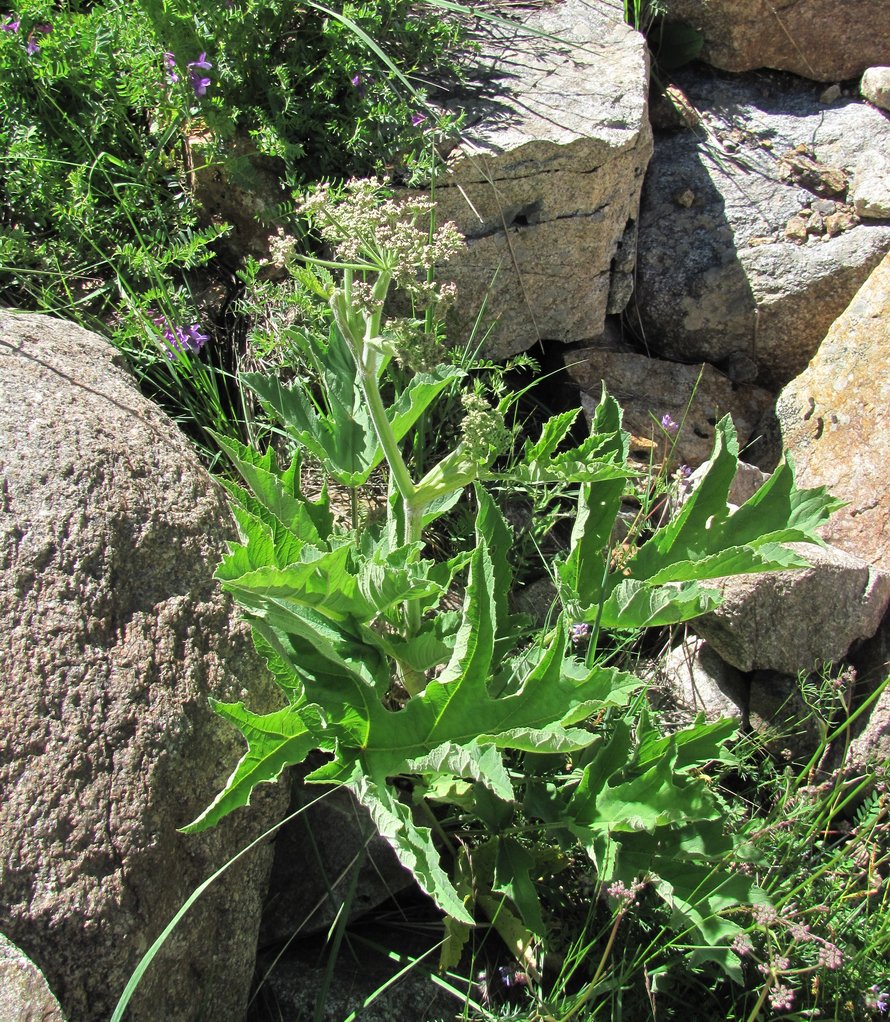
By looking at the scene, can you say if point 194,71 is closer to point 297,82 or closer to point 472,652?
point 297,82

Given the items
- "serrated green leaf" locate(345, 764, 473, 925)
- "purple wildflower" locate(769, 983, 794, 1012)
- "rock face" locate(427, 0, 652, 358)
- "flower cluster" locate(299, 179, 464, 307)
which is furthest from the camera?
"rock face" locate(427, 0, 652, 358)

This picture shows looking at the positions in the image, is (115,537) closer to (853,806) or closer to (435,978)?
(435,978)

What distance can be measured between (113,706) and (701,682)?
190 cm

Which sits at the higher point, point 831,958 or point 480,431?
point 480,431

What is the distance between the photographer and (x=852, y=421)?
12.5ft

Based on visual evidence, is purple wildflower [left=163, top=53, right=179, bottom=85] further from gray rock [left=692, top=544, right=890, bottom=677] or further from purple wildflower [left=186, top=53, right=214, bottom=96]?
gray rock [left=692, top=544, right=890, bottom=677]

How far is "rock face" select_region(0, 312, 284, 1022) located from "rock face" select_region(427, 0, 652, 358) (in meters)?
1.54

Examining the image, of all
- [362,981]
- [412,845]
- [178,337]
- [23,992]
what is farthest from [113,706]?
[178,337]

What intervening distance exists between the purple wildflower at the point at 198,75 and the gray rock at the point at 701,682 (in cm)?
258

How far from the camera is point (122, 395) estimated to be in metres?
3.02

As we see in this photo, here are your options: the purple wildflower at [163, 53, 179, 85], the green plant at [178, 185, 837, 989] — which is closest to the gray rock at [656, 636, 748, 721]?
the green plant at [178, 185, 837, 989]

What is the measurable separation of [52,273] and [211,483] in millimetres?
1143

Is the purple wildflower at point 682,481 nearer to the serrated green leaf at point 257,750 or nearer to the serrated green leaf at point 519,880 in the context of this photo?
the serrated green leaf at point 519,880

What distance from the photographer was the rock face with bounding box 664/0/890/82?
4703 millimetres
